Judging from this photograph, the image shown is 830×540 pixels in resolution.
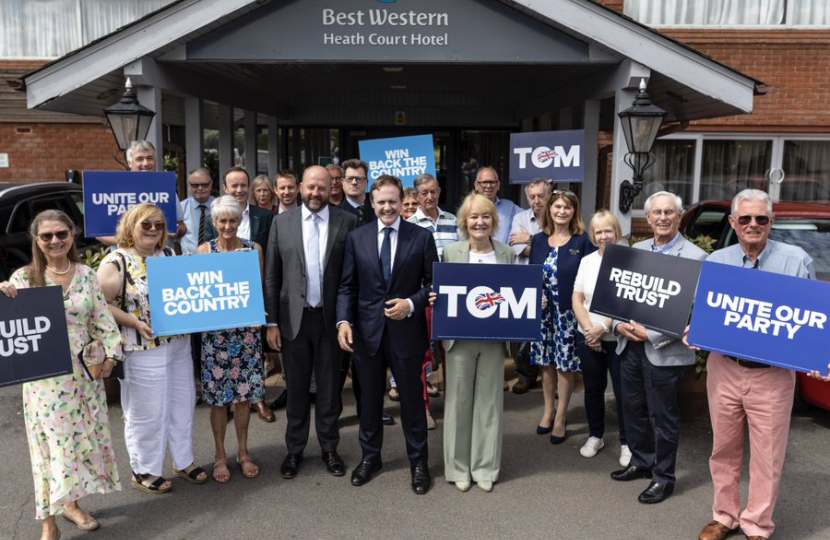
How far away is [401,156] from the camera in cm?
756

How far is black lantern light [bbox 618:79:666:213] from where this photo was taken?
21.9 ft

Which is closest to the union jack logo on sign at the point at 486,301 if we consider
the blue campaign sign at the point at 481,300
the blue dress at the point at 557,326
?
the blue campaign sign at the point at 481,300

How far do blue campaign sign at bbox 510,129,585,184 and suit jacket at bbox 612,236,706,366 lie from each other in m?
2.84

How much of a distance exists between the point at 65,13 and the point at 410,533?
40.9 feet

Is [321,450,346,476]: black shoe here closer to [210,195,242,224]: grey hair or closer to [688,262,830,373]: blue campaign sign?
[210,195,242,224]: grey hair

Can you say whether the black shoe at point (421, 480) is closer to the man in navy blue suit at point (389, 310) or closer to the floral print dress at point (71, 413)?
the man in navy blue suit at point (389, 310)

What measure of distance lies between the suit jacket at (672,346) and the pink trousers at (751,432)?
23cm

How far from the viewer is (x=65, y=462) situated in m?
3.91

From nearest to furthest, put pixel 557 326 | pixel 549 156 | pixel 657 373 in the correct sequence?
1. pixel 657 373
2. pixel 557 326
3. pixel 549 156

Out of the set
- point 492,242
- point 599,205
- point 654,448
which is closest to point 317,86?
point 599,205

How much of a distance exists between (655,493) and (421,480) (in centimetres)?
151

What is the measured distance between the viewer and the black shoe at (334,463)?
4.90m

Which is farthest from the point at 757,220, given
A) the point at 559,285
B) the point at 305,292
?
the point at 305,292

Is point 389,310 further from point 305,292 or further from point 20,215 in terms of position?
point 20,215
